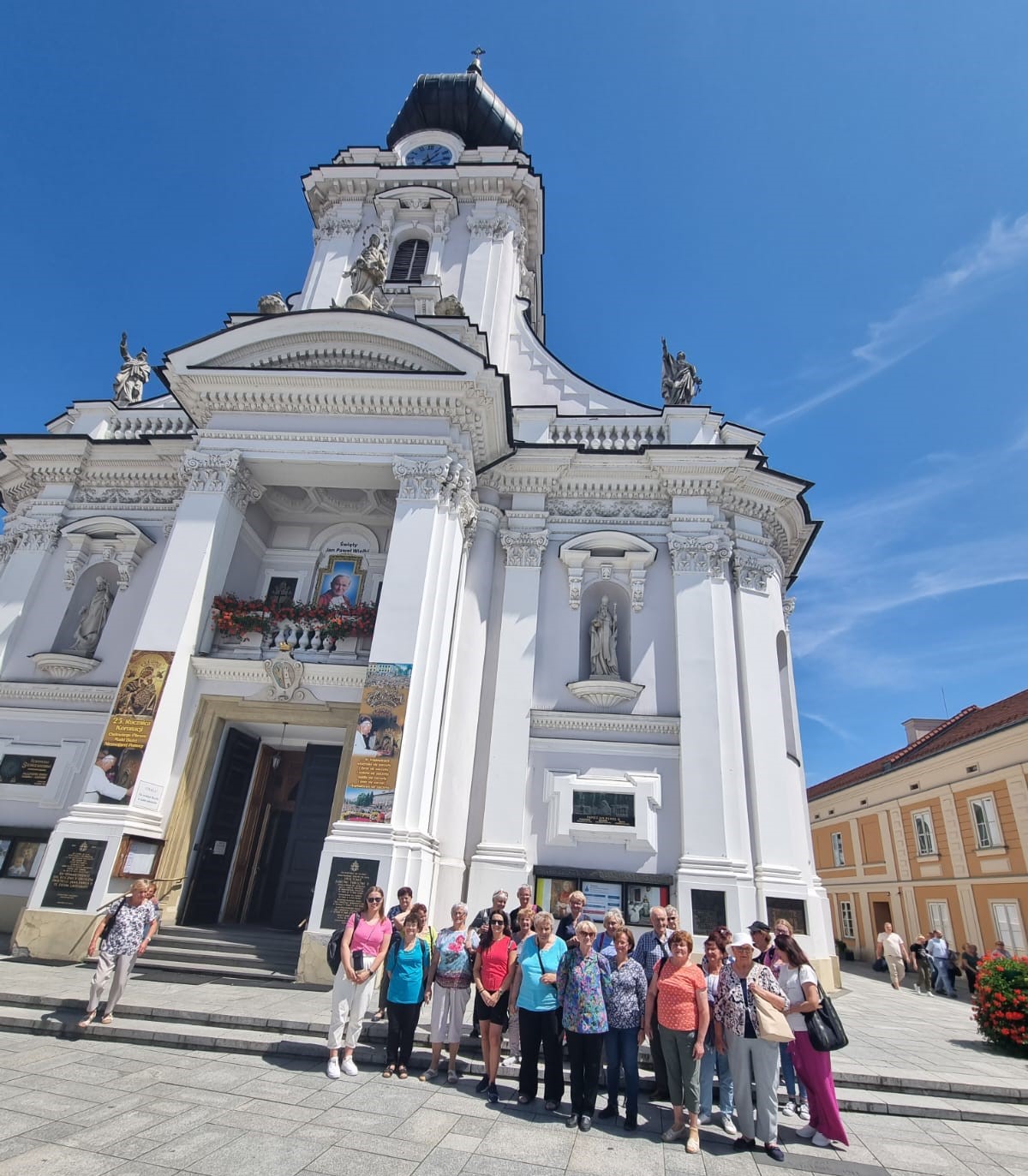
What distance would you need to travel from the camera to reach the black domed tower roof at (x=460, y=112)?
25.9m

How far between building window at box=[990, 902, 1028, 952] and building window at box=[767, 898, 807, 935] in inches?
540

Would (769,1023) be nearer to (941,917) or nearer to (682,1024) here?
(682,1024)

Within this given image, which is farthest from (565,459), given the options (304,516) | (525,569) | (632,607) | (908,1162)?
(908,1162)

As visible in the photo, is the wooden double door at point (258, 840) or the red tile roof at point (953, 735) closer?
the wooden double door at point (258, 840)

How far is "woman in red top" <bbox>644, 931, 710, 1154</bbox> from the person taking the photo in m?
5.54

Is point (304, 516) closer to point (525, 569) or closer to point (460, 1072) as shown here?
point (525, 569)

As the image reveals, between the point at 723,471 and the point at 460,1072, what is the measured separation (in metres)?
13.0

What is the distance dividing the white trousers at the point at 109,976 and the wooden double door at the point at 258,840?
565 centimetres

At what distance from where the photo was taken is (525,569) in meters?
15.7

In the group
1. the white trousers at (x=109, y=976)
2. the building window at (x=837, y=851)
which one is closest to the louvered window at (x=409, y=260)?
the white trousers at (x=109, y=976)

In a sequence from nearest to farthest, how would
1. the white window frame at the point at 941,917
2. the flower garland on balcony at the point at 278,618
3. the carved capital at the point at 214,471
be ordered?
the flower garland on balcony at the point at 278,618, the carved capital at the point at 214,471, the white window frame at the point at 941,917

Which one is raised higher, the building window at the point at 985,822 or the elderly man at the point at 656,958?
the building window at the point at 985,822

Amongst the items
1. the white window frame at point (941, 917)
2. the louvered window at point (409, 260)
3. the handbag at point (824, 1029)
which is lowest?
the handbag at point (824, 1029)

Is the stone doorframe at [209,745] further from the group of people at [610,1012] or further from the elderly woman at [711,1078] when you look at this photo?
the elderly woman at [711,1078]
